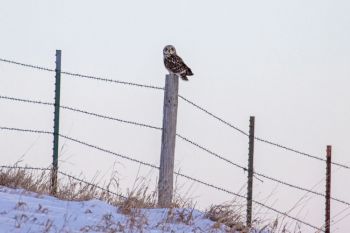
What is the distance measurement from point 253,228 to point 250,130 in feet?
9.88

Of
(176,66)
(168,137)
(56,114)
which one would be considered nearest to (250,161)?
(176,66)

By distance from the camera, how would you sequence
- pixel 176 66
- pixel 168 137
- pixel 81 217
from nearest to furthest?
pixel 81 217
pixel 168 137
pixel 176 66

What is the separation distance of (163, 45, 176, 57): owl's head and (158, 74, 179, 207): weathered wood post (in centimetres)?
175

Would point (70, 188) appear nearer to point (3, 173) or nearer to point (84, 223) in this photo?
point (3, 173)

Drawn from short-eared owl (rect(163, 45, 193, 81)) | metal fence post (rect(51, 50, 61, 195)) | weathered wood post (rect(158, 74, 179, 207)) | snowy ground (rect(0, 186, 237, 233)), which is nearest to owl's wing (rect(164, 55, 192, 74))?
short-eared owl (rect(163, 45, 193, 81))

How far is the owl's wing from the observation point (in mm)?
10242

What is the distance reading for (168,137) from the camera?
891 cm

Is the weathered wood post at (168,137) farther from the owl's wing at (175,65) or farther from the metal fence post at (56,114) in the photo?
the metal fence post at (56,114)

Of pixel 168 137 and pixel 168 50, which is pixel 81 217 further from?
pixel 168 50

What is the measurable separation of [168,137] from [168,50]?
7.93 feet

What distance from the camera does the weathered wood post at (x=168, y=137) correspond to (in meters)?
8.80

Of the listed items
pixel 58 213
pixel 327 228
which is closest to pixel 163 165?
pixel 58 213

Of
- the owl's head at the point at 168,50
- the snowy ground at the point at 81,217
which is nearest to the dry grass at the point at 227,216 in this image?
the snowy ground at the point at 81,217

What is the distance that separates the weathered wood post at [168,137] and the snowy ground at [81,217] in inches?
44.8
